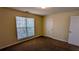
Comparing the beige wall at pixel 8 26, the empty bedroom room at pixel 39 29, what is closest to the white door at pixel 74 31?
the empty bedroom room at pixel 39 29

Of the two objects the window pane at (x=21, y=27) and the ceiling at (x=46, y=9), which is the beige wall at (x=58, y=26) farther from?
the window pane at (x=21, y=27)

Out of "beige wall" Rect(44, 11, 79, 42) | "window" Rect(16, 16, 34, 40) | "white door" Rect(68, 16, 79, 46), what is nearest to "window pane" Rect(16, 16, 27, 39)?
"window" Rect(16, 16, 34, 40)

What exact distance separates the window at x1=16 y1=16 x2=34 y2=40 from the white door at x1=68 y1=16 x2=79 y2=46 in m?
0.55

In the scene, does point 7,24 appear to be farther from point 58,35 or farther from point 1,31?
point 58,35

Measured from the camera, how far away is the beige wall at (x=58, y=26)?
1.02 meters

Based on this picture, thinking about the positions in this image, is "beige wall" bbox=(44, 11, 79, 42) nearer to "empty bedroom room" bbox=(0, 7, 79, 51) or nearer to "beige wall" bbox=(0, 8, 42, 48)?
"empty bedroom room" bbox=(0, 7, 79, 51)

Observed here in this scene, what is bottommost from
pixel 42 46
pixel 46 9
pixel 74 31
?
pixel 42 46

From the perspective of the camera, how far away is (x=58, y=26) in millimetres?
1067

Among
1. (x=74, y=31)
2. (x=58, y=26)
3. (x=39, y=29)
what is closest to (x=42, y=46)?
(x=39, y=29)

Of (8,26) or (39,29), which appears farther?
(39,29)

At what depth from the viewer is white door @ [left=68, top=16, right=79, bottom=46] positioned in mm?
971

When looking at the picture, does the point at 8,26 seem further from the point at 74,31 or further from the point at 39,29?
the point at 74,31

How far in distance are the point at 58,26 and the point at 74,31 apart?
0.73 ft
